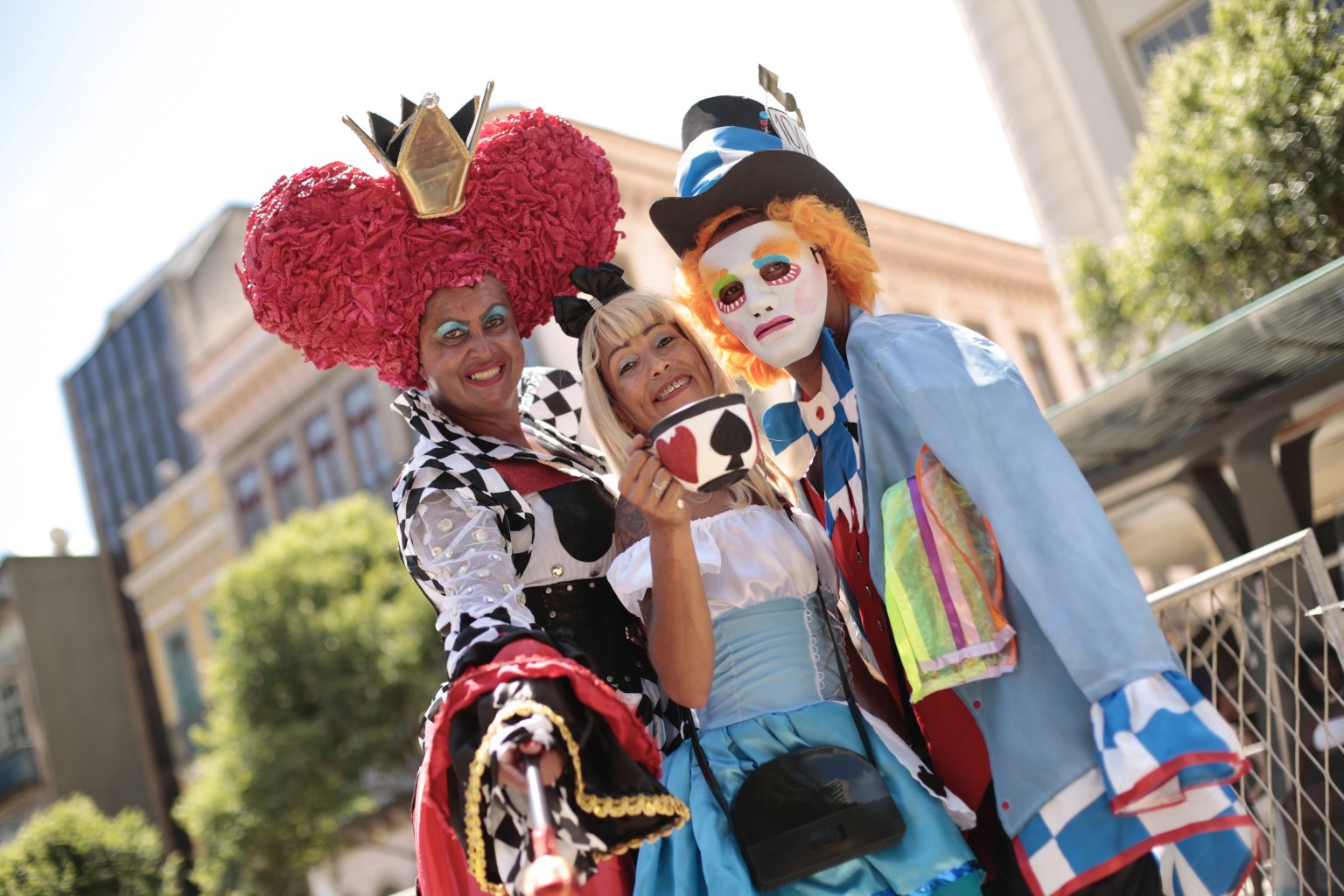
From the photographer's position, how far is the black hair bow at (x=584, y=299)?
2.91m

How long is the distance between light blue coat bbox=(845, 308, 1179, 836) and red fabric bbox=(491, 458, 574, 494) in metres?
0.87

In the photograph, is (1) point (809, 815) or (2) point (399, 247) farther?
(2) point (399, 247)

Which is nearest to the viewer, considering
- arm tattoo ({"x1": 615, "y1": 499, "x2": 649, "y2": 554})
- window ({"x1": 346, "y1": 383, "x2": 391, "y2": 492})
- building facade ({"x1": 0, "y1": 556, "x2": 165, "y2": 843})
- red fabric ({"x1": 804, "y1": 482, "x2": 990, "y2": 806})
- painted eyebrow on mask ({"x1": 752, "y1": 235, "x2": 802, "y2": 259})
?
red fabric ({"x1": 804, "y1": 482, "x2": 990, "y2": 806})

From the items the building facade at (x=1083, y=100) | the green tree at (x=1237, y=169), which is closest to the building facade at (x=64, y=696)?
the building facade at (x=1083, y=100)

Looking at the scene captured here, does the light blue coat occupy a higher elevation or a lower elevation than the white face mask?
A: lower

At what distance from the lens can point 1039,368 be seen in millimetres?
25234

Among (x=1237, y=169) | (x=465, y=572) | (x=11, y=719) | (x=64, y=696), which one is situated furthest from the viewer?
(x=11, y=719)

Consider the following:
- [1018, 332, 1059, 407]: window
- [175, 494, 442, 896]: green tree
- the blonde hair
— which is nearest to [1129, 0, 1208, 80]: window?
[175, 494, 442, 896]: green tree

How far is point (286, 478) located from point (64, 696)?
9.69m

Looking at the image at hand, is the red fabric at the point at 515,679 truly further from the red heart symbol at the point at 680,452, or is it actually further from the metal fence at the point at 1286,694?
the metal fence at the point at 1286,694

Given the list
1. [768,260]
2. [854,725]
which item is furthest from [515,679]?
[768,260]

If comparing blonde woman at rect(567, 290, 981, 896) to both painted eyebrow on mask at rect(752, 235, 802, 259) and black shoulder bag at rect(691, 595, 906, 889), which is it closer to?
black shoulder bag at rect(691, 595, 906, 889)

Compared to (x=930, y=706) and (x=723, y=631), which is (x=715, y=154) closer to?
(x=723, y=631)

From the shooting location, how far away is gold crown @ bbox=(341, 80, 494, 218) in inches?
113
